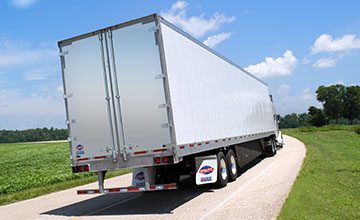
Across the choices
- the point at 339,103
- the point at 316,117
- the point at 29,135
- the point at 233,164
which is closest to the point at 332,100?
the point at 339,103

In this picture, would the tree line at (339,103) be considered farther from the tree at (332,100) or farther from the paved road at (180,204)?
the paved road at (180,204)

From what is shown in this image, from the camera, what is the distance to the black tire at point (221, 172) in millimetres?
11602

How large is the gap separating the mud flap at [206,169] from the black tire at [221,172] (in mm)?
465

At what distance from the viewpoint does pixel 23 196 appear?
45.9 feet

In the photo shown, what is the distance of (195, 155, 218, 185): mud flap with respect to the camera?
1080cm

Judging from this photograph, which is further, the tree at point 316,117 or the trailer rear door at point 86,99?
the tree at point 316,117

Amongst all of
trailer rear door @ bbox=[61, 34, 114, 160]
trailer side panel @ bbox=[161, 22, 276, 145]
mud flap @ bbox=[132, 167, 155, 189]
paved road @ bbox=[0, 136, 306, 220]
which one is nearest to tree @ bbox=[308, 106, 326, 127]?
trailer side panel @ bbox=[161, 22, 276, 145]

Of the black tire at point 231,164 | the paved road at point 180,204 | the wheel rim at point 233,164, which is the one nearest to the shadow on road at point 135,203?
the paved road at point 180,204

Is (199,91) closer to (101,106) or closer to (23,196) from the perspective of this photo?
(101,106)

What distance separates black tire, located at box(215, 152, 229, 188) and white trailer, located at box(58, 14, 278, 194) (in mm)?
240

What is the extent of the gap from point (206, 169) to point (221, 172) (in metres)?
0.98

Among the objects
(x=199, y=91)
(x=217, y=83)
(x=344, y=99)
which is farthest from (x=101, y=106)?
(x=344, y=99)

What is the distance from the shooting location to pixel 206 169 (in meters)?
11.0

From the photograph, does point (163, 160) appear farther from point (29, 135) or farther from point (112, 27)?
point (29, 135)
